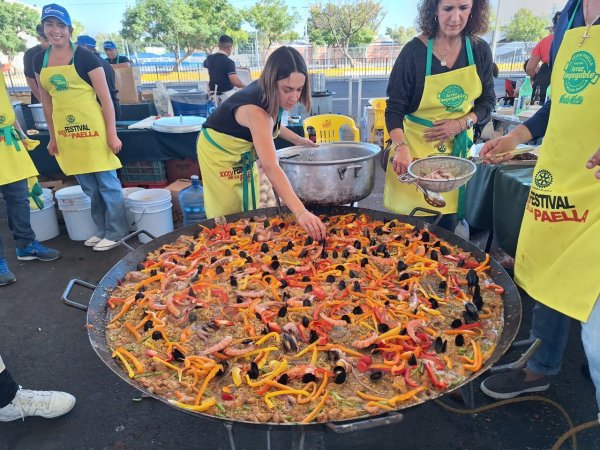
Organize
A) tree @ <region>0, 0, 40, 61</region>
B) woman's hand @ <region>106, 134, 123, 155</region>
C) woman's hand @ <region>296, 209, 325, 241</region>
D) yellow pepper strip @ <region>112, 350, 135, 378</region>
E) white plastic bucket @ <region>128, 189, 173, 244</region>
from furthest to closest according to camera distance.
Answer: tree @ <region>0, 0, 40, 61</region>
white plastic bucket @ <region>128, 189, 173, 244</region>
woman's hand @ <region>106, 134, 123, 155</region>
woman's hand @ <region>296, 209, 325, 241</region>
yellow pepper strip @ <region>112, 350, 135, 378</region>

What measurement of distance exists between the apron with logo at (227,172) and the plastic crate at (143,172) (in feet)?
9.45

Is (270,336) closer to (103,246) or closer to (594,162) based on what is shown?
(594,162)

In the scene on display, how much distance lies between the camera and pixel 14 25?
40938mm

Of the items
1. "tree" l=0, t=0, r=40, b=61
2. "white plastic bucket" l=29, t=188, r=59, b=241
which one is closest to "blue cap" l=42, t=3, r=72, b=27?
"white plastic bucket" l=29, t=188, r=59, b=241

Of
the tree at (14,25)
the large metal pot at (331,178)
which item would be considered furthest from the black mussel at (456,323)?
the tree at (14,25)

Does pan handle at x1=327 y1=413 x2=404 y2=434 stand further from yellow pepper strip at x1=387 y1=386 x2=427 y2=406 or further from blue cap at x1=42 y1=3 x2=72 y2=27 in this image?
blue cap at x1=42 y1=3 x2=72 y2=27

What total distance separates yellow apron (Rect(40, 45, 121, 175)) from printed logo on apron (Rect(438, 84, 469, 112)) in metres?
3.70

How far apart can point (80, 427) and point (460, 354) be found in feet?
8.09

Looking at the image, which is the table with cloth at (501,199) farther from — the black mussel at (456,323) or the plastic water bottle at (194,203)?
the plastic water bottle at (194,203)

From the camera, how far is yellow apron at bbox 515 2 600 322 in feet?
5.64

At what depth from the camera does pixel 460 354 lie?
5.85ft

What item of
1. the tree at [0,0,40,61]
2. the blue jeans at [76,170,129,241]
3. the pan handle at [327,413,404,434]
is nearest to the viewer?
the pan handle at [327,413,404,434]

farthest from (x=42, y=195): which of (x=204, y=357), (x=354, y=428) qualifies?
(x=354, y=428)

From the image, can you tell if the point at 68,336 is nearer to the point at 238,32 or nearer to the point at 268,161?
the point at 268,161
